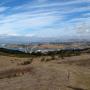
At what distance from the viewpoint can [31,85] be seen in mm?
33406

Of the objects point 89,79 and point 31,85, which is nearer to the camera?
point 31,85

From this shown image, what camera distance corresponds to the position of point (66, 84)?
33.3 m

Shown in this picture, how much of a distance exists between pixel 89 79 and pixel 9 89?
1195 cm

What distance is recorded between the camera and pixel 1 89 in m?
32.0

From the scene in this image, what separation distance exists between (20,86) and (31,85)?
1.24 metres

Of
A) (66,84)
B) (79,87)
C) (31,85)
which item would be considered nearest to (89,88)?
(79,87)

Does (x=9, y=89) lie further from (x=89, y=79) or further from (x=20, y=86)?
(x=89, y=79)

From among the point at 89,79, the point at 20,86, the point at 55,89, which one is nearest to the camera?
the point at 55,89

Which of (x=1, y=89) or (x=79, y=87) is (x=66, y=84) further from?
(x=1, y=89)

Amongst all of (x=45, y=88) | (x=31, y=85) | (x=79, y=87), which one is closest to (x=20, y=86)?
(x=31, y=85)

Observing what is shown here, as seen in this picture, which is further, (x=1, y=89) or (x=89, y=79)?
(x=89, y=79)

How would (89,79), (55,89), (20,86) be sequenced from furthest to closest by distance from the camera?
(89,79) < (20,86) < (55,89)

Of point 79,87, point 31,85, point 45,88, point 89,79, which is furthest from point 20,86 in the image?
point 89,79

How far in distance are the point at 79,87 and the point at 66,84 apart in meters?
2.08
